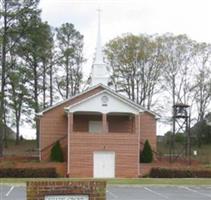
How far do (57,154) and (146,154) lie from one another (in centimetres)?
704

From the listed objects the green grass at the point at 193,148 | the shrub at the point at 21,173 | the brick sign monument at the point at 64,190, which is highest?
the green grass at the point at 193,148

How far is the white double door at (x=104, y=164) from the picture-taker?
138 feet

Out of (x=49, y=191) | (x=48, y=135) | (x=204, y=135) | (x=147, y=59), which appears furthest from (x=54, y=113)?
(x=49, y=191)

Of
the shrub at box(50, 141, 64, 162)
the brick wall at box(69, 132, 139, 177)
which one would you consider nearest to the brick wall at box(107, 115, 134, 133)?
the brick wall at box(69, 132, 139, 177)

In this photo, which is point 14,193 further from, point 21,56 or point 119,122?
point 21,56

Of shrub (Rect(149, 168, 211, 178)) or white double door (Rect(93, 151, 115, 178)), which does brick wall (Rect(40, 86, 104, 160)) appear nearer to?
white double door (Rect(93, 151, 115, 178))

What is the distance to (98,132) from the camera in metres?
42.5

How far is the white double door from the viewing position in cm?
4200

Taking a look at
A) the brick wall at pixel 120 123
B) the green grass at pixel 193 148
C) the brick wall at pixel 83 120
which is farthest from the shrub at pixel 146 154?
the green grass at pixel 193 148

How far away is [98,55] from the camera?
49938 millimetres

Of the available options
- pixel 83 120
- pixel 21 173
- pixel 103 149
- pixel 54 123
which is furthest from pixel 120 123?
pixel 21 173

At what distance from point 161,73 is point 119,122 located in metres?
19.3

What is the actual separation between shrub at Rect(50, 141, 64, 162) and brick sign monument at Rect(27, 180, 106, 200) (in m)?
37.5

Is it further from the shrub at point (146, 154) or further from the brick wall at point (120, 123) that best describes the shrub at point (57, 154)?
the shrub at point (146, 154)
